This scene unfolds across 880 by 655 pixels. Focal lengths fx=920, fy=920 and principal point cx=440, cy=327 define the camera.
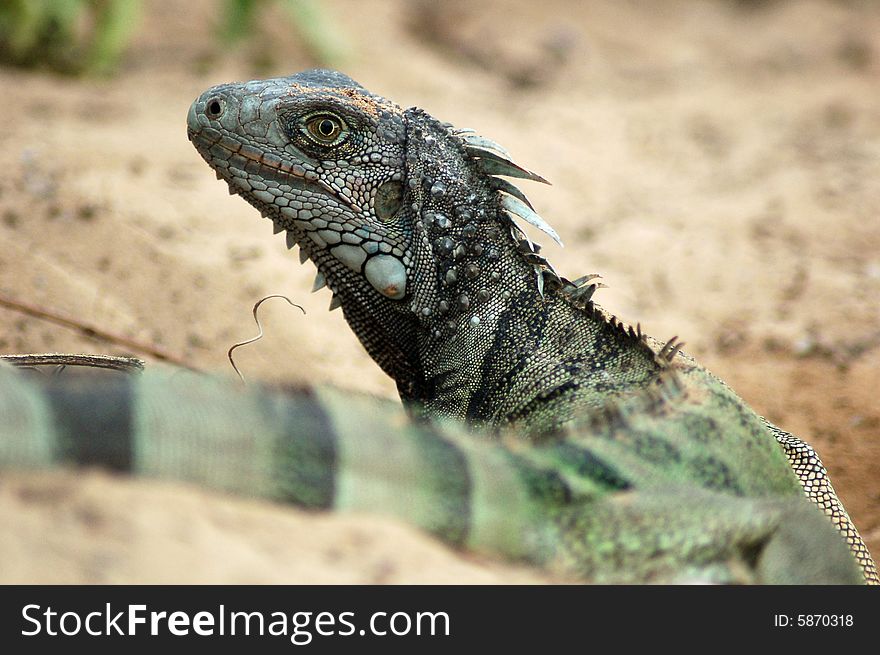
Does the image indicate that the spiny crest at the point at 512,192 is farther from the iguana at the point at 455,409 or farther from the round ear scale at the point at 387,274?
the round ear scale at the point at 387,274

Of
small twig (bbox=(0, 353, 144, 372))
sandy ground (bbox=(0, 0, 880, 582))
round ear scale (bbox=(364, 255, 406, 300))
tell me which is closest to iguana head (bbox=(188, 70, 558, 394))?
round ear scale (bbox=(364, 255, 406, 300))

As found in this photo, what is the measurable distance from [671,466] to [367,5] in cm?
1220

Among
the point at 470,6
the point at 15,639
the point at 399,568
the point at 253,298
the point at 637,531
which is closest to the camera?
the point at 15,639

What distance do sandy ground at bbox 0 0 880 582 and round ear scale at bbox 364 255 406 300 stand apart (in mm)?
1600

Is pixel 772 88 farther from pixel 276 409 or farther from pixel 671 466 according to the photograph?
pixel 276 409

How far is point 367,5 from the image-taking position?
13844 millimetres

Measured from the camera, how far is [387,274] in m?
3.92

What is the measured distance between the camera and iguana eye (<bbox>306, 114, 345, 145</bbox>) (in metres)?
3.97

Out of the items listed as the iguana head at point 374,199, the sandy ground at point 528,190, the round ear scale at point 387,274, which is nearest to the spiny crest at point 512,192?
the iguana head at point 374,199

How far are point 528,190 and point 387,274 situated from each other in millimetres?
5554

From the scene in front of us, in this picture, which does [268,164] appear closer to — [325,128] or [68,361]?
[325,128]

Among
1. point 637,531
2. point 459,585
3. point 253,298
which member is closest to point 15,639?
point 459,585

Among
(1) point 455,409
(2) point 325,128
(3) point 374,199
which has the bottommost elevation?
(1) point 455,409

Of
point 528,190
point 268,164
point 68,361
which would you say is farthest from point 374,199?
point 528,190
